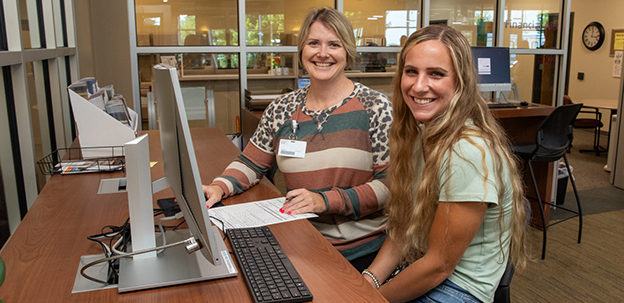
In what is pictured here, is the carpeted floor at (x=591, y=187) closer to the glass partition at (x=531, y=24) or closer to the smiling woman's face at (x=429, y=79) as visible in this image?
the glass partition at (x=531, y=24)

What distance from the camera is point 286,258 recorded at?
3.33ft

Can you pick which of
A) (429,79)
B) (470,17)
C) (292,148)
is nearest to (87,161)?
(292,148)

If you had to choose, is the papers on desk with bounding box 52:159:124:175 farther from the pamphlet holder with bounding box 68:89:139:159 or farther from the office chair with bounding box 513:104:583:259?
the office chair with bounding box 513:104:583:259

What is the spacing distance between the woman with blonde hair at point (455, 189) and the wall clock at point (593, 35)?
7430mm

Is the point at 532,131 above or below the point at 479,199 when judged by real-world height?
below

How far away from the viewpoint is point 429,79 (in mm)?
1186

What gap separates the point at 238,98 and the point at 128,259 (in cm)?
256

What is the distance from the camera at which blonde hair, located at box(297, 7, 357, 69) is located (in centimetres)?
160

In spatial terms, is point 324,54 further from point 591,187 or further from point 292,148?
point 591,187

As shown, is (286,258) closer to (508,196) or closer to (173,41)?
(508,196)

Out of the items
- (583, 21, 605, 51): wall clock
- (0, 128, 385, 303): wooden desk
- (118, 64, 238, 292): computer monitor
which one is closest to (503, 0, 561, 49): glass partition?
(0, 128, 385, 303): wooden desk

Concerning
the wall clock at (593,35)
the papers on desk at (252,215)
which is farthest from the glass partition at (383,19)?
the wall clock at (593,35)

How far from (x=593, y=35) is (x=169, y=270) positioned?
27.2 feet

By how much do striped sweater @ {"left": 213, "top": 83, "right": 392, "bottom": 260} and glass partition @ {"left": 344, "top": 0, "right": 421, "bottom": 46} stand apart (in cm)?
230
